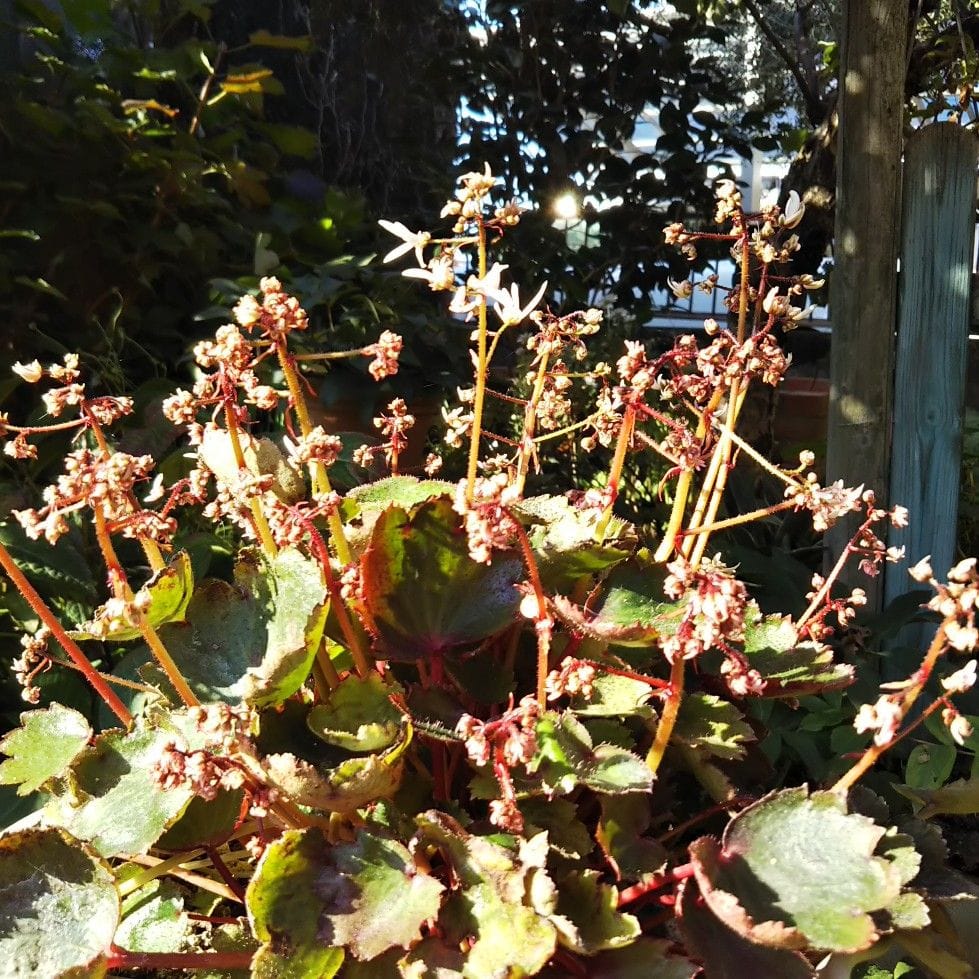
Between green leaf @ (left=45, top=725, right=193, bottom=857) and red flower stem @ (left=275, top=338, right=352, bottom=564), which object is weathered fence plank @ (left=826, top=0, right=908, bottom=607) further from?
green leaf @ (left=45, top=725, right=193, bottom=857)

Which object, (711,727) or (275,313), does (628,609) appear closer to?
(711,727)

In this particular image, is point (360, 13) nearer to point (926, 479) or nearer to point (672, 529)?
point (926, 479)

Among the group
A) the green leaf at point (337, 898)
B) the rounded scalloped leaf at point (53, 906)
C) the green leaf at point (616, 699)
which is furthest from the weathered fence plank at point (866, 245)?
the rounded scalloped leaf at point (53, 906)

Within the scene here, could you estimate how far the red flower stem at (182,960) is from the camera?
0.69m

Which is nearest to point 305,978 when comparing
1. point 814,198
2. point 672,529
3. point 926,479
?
point 672,529

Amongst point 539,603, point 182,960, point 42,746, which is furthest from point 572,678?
point 42,746

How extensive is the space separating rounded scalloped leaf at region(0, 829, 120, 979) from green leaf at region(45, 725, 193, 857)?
0.07 feet

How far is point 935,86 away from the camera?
6.02ft

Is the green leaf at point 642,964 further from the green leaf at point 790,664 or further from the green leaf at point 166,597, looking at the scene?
the green leaf at point 166,597

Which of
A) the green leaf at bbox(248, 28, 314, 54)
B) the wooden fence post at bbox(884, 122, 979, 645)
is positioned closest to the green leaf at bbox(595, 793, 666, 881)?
the wooden fence post at bbox(884, 122, 979, 645)

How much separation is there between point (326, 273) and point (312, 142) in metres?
0.56

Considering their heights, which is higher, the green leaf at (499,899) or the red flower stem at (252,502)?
the red flower stem at (252,502)

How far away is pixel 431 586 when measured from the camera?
826mm

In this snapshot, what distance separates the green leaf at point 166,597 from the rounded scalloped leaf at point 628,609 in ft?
1.07
